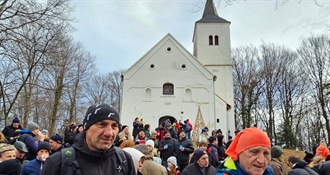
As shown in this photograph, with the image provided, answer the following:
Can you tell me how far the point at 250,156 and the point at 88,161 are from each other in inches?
50.1

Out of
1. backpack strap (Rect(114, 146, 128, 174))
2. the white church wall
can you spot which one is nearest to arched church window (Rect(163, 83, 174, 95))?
the white church wall

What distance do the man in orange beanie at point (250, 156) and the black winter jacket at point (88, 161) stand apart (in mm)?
867

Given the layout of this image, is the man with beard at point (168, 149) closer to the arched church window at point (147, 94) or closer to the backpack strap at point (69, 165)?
the backpack strap at point (69, 165)

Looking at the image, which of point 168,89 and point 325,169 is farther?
point 168,89

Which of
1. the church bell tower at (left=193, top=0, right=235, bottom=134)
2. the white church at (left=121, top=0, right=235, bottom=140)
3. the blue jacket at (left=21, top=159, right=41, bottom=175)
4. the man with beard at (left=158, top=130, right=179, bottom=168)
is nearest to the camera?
the blue jacket at (left=21, top=159, right=41, bottom=175)

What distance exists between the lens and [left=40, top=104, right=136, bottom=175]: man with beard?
2.27m

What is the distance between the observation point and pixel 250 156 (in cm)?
243

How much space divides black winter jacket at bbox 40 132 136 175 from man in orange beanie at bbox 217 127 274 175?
867 mm

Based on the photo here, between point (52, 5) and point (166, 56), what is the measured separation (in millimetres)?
15070

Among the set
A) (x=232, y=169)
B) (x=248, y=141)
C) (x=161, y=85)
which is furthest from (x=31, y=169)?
(x=161, y=85)

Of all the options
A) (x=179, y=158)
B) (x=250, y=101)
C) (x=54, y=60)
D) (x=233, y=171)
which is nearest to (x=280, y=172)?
(x=233, y=171)

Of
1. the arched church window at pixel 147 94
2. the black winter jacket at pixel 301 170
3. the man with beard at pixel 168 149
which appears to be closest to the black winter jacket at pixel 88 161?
the black winter jacket at pixel 301 170

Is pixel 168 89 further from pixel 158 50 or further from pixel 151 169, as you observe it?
pixel 151 169

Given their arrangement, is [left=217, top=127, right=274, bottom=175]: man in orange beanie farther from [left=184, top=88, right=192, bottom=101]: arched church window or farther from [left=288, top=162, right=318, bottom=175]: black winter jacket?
[left=184, top=88, right=192, bottom=101]: arched church window
